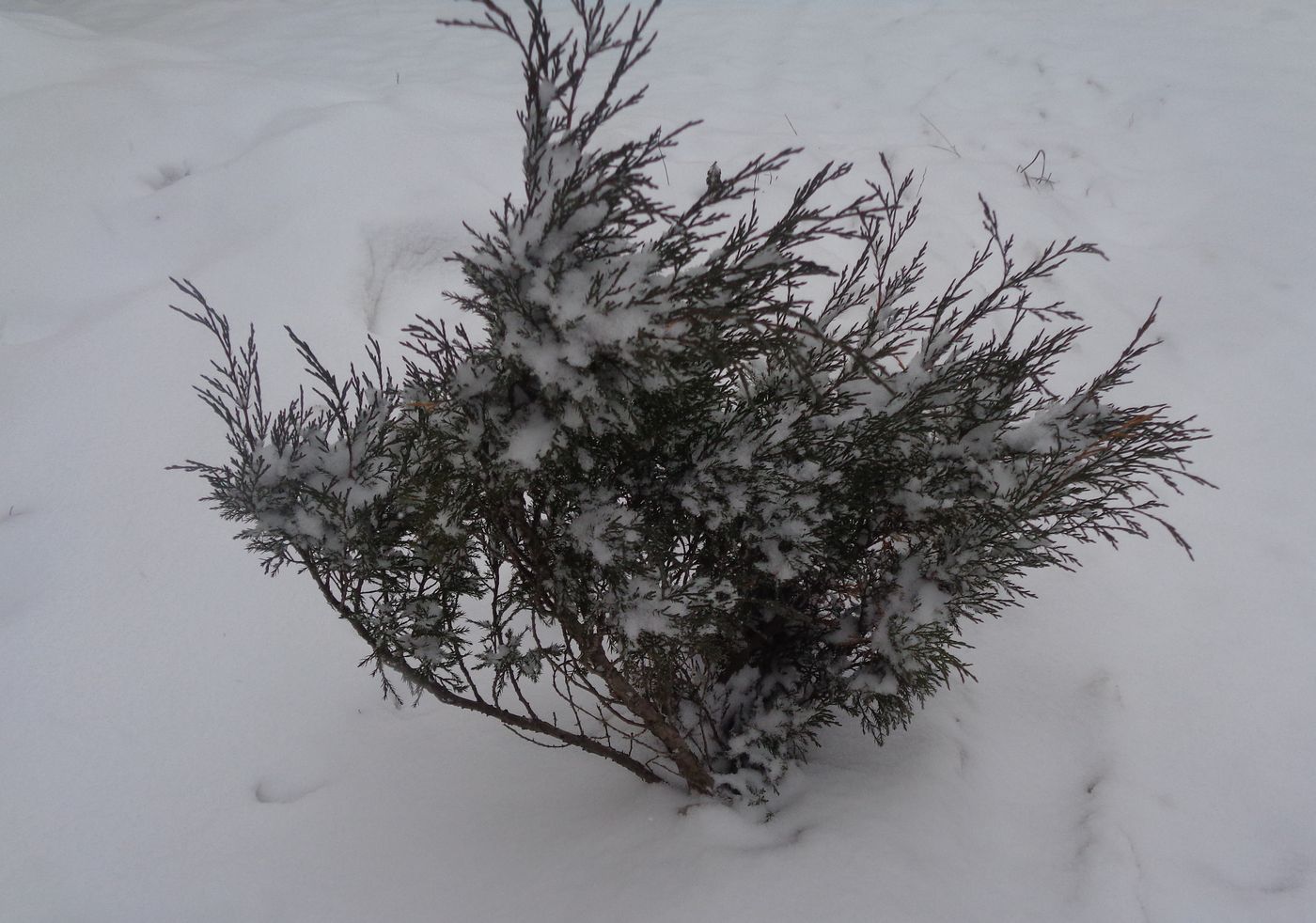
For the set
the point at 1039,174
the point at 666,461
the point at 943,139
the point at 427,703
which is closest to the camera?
the point at 666,461

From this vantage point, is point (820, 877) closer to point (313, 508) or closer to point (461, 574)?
point (461, 574)

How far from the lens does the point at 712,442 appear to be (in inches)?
66.9

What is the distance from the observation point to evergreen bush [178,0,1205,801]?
54.0 inches

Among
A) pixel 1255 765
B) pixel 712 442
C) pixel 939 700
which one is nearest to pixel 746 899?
pixel 939 700

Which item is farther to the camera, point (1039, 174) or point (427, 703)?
point (1039, 174)

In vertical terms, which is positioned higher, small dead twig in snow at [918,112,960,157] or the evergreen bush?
small dead twig in snow at [918,112,960,157]

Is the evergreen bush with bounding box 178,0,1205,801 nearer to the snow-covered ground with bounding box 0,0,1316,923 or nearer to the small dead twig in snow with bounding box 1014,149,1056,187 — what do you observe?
the snow-covered ground with bounding box 0,0,1316,923

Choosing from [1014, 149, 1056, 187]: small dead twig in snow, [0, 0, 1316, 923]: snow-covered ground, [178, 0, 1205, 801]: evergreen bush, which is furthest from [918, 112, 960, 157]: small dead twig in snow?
[178, 0, 1205, 801]: evergreen bush

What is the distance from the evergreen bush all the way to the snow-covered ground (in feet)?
1.35

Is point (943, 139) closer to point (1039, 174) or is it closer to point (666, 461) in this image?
point (1039, 174)

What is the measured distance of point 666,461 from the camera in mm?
1711

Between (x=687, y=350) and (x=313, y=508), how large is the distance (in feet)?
2.92

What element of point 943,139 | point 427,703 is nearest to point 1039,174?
point 943,139

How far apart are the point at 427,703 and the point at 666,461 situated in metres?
1.53
